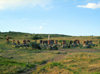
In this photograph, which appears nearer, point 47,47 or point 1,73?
point 1,73

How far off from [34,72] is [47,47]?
1584cm

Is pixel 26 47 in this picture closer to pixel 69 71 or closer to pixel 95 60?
pixel 95 60

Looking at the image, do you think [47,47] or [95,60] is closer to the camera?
[95,60]

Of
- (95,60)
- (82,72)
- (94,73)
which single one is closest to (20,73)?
(82,72)

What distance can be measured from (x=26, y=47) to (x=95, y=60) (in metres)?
14.9

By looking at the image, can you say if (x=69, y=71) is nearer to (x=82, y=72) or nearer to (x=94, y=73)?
(x=82, y=72)

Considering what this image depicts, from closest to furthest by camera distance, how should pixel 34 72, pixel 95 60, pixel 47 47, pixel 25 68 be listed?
pixel 34 72 < pixel 25 68 < pixel 95 60 < pixel 47 47

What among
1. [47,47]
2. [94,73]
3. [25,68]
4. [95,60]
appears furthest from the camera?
[47,47]

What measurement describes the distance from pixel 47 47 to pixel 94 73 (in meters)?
16.7

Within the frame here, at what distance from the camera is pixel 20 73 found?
381 inches

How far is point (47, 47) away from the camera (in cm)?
2545

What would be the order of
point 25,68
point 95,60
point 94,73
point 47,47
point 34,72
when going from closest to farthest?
point 94,73 < point 34,72 < point 25,68 < point 95,60 < point 47,47

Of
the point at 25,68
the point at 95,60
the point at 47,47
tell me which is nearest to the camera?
the point at 25,68

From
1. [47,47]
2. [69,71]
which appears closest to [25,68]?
[69,71]
